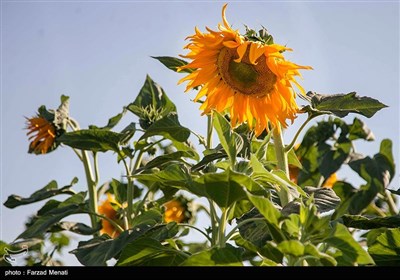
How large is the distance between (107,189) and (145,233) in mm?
1145

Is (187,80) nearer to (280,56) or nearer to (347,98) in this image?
(280,56)

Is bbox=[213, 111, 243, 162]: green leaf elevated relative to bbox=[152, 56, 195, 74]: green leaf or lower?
lower

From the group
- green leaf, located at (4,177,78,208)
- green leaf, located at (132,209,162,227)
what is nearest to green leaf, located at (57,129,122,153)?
green leaf, located at (132,209,162,227)

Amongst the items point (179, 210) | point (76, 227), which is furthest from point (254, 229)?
point (179, 210)

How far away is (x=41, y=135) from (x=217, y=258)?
132 centimetres

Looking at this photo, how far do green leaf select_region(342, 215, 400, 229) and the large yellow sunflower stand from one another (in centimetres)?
29

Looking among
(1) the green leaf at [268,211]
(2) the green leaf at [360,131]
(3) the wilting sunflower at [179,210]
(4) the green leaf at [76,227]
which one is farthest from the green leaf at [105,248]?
(2) the green leaf at [360,131]

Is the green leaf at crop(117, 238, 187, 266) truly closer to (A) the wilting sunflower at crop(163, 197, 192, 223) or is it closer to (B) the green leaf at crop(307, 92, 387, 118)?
(B) the green leaf at crop(307, 92, 387, 118)

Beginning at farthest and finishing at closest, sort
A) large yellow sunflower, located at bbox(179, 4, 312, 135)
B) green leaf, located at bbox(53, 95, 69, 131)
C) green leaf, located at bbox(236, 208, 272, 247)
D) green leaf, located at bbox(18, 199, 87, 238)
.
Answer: green leaf, located at bbox(53, 95, 69, 131), green leaf, located at bbox(18, 199, 87, 238), large yellow sunflower, located at bbox(179, 4, 312, 135), green leaf, located at bbox(236, 208, 272, 247)

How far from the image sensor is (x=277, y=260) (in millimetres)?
948

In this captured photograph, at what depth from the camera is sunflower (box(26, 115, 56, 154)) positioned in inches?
84.7

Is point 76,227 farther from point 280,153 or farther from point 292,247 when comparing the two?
point 292,247

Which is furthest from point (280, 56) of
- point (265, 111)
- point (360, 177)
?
point (360, 177)

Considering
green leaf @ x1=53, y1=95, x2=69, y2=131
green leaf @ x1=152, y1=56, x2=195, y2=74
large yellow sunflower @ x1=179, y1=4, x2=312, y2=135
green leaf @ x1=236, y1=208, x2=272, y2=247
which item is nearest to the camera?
green leaf @ x1=236, y1=208, x2=272, y2=247
